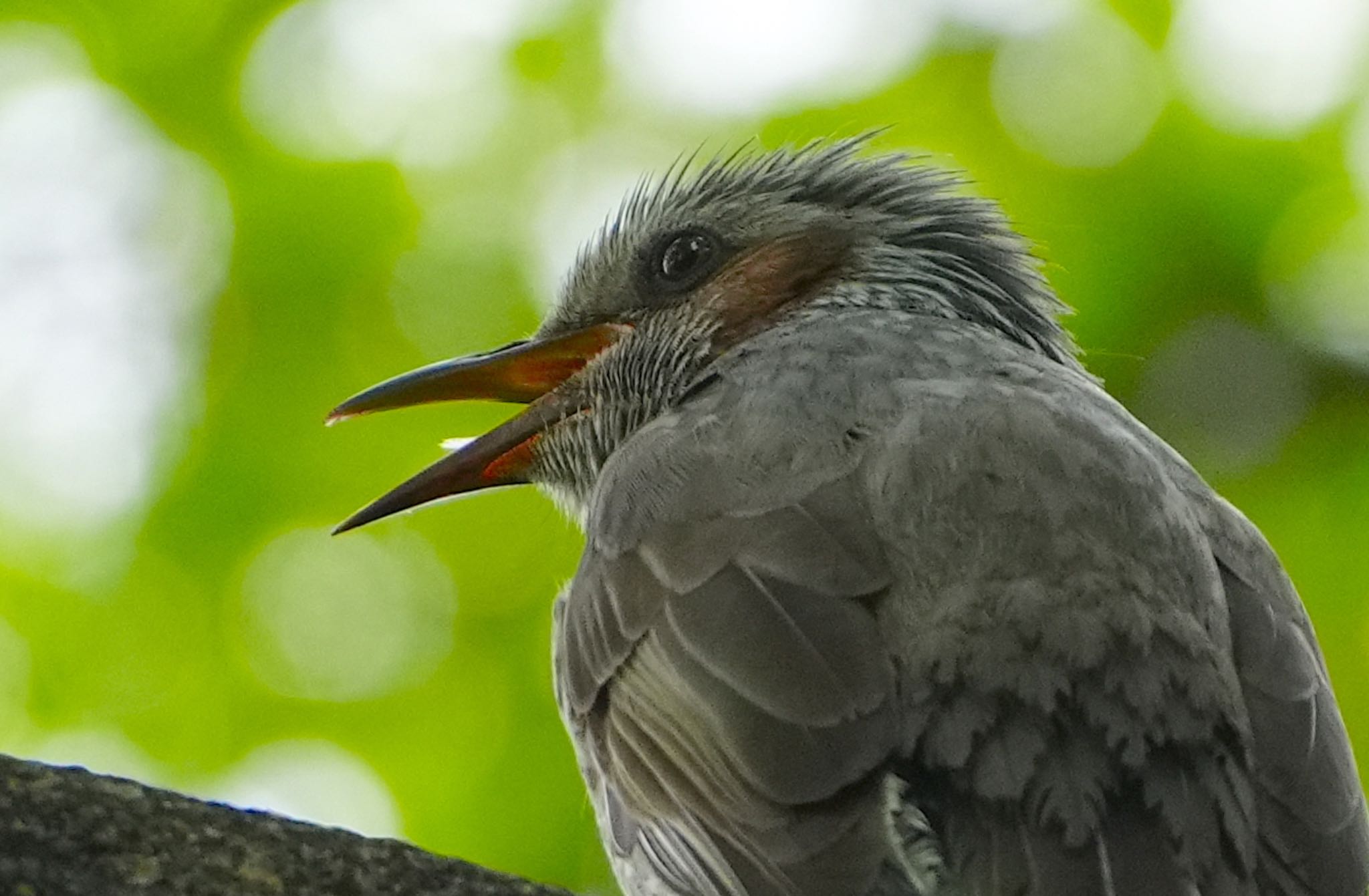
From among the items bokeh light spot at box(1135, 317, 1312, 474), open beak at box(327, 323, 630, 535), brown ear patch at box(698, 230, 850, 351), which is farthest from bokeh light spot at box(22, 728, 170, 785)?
bokeh light spot at box(1135, 317, 1312, 474)

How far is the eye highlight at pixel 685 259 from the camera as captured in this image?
6.11m

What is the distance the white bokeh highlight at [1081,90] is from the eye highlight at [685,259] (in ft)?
6.47

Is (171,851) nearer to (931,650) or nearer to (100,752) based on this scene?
(931,650)

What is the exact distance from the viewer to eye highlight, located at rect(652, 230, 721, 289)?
611 centimetres

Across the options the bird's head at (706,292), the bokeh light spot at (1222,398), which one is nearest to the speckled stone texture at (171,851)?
the bird's head at (706,292)

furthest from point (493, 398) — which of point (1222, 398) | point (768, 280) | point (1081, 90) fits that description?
point (1081, 90)

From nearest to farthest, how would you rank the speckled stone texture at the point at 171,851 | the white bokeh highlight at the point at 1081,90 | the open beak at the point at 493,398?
the speckled stone texture at the point at 171,851 → the open beak at the point at 493,398 → the white bokeh highlight at the point at 1081,90

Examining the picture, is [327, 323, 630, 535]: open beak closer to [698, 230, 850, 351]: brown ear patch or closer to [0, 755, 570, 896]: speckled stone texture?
[698, 230, 850, 351]: brown ear patch

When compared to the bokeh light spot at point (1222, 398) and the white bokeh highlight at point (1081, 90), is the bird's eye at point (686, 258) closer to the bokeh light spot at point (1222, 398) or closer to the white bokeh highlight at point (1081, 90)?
the bokeh light spot at point (1222, 398)

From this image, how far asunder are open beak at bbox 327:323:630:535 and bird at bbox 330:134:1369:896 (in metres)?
0.24

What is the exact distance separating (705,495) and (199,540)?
9.98ft

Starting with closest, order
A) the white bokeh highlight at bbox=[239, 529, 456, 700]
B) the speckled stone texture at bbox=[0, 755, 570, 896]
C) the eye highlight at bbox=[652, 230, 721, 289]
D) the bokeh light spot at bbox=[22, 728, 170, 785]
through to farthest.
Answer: the speckled stone texture at bbox=[0, 755, 570, 896], the eye highlight at bbox=[652, 230, 721, 289], the bokeh light spot at bbox=[22, 728, 170, 785], the white bokeh highlight at bbox=[239, 529, 456, 700]

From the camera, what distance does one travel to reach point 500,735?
22.9 feet

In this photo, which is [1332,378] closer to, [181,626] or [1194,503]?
[1194,503]
